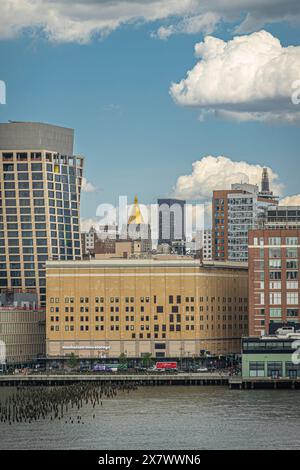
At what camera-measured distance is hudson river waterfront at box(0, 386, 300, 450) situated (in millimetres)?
134375

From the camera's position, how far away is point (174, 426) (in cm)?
14712

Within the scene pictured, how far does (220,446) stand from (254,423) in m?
17.0

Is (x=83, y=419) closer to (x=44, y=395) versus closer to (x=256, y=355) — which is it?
(x=44, y=395)

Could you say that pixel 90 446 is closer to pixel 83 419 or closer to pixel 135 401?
pixel 83 419

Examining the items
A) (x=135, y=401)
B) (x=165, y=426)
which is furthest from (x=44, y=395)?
(x=165, y=426)

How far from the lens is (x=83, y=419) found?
509 ft

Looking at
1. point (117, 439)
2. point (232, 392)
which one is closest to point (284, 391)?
point (232, 392)

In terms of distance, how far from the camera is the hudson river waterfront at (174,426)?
134375mm

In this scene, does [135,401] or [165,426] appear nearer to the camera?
[165,426]
